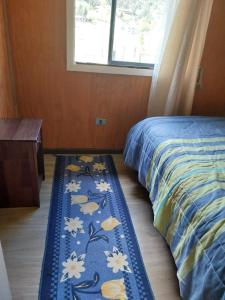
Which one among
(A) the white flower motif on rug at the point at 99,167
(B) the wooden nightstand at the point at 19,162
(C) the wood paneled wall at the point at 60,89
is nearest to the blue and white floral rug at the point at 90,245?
(A) the white flower motif on rug at the point at 99,167

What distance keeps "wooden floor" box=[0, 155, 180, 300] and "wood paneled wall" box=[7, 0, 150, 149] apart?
0.82m

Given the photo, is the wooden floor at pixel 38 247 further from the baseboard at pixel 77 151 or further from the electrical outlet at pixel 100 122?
the electrical outlet at pixel 100 122

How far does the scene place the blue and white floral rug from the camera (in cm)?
128

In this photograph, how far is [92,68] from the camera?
7.64 feet

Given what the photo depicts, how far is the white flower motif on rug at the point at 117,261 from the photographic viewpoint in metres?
1.40

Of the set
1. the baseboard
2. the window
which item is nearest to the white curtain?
the window

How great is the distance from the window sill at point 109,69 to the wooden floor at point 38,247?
1.23 meters

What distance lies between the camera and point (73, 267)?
1.38 metres

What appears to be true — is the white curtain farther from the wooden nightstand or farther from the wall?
the wooden nightstand

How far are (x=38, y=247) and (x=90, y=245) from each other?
1.14ft

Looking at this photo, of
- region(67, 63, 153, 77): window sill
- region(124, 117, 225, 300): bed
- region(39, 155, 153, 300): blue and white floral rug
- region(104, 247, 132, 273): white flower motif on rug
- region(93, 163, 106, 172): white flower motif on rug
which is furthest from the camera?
region(93, 163, 106, 172): white flower motif on rug

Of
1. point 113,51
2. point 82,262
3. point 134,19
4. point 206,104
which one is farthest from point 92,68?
point 82,262

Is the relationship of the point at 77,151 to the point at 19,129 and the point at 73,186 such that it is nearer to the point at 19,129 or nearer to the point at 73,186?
the point at 73,186

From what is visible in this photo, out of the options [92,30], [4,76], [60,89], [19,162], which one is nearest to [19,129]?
[19,162]
